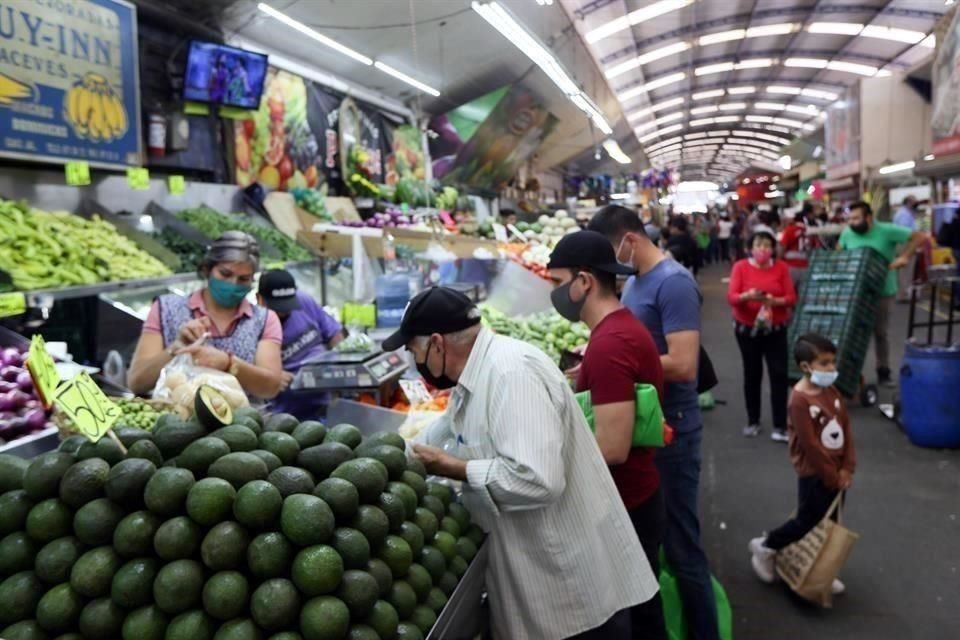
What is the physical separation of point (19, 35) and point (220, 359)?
3.12 m

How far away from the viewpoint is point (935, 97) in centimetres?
606

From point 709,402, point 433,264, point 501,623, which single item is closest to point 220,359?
point 501,623

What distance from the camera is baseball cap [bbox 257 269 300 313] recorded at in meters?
3.48

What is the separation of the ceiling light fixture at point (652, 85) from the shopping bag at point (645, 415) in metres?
20.4

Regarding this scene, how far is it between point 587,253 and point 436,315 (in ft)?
2.12

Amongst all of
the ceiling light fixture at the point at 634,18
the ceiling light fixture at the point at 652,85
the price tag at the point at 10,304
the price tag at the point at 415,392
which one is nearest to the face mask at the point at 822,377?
the price tag at the point at 415,392

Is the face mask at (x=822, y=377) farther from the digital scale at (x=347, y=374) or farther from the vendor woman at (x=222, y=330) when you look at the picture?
the vendor woman at (x=222, y=330)

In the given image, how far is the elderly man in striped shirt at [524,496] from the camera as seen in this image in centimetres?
172

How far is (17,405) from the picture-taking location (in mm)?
2430

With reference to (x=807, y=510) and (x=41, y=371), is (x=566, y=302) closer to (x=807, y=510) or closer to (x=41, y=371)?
(x=41, y=371)

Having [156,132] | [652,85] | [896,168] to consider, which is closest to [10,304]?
[156,132]

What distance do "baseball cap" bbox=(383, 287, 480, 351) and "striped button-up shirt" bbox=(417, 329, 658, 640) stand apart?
82 mm

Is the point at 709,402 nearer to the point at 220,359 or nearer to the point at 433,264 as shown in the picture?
the point at 433,264

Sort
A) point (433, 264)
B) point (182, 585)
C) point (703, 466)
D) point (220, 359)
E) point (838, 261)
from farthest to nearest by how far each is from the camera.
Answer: point (838, 261) < point (433, 264) < point (703, 466) < point (220, 359) < point (182, 585)
